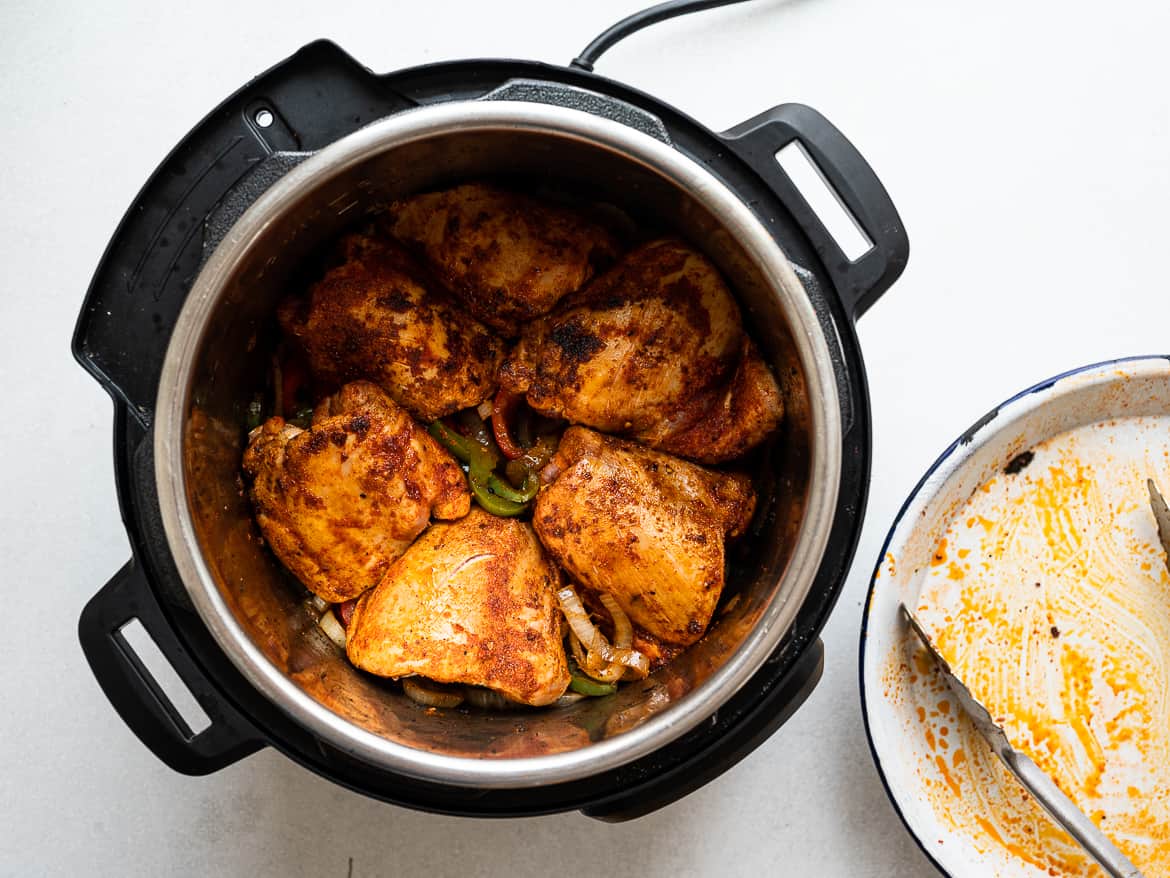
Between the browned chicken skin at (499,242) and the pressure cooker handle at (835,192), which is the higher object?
the browned chicken skin at (499,242)

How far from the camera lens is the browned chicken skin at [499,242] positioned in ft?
4.81

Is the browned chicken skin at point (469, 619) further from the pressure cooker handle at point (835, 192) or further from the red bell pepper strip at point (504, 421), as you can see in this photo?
the pressure cooker handle at point (835, 192)

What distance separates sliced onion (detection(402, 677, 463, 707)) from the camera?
1.50 meters

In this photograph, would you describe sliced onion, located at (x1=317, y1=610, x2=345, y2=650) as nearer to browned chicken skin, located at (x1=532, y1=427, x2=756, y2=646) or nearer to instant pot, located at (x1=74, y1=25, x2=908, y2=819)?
instant pot, located at (x1=74, y1=25, x2=908, y2=819)

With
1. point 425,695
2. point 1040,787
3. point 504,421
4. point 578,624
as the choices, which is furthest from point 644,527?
point 1040,787

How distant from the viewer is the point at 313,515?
4.67ft

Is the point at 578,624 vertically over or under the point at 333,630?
under

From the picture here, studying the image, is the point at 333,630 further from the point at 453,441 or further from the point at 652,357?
the point at 652,357

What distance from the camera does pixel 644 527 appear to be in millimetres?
1443

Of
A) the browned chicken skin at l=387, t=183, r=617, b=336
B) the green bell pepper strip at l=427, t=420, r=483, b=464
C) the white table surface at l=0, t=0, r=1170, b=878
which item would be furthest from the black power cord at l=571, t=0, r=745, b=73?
the green bell pepper strip at l=427, t=420, r=483, b=464

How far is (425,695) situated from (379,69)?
3.89ft

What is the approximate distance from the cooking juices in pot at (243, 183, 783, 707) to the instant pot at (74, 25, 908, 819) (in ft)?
0.16

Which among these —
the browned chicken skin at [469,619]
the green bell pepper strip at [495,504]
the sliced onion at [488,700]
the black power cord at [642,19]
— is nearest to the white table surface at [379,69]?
the black power cord at [642,19]

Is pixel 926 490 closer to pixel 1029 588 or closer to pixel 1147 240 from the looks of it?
pixel 1029 588
